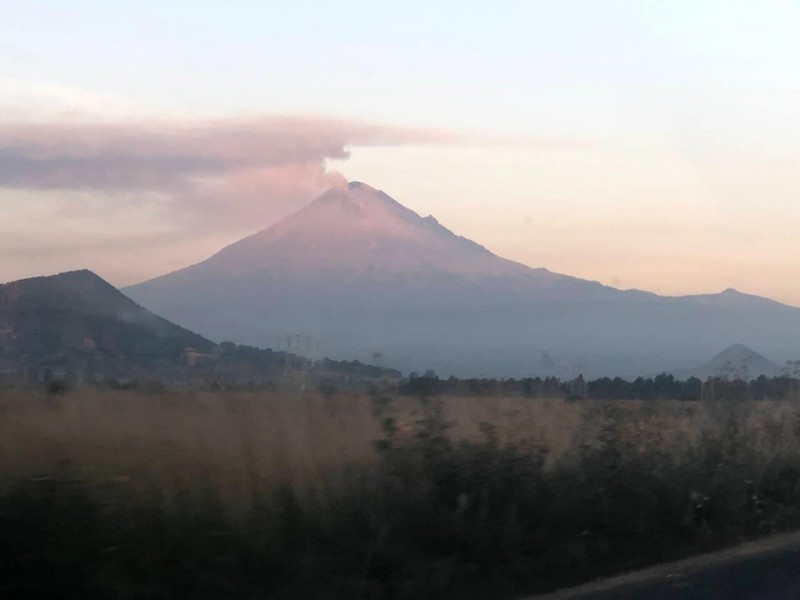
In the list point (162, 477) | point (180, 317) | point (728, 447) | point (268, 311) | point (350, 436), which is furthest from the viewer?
point (268, 311)

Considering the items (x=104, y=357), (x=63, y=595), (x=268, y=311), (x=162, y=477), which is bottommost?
(x=63, y=595)

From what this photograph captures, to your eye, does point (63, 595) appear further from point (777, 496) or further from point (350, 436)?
point (777, 496)

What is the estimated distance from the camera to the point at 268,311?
167 feet

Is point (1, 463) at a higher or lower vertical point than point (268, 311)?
lower

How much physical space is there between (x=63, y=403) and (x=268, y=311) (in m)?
39.0

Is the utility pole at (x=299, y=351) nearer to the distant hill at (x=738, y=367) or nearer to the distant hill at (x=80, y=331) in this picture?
the distant hill at (x=80, y=331)

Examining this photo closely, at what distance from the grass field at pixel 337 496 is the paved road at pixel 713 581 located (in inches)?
20.5

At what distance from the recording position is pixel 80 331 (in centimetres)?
1981

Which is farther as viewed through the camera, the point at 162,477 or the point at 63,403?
the point at 63,403

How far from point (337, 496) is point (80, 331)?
374 inches

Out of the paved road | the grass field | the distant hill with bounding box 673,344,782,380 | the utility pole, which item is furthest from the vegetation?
the paved road

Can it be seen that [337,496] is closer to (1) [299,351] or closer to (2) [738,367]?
(1) [299,351]

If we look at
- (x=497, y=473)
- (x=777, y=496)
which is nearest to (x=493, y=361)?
(x=777, y=496)

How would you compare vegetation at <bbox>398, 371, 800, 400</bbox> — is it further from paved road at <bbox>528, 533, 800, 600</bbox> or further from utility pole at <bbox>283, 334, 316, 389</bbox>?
paved road at <bbox>528, 533, 800, 600</bbox>
